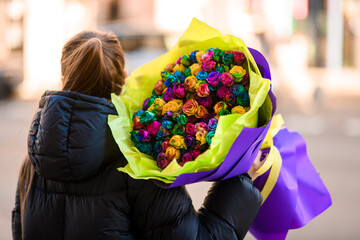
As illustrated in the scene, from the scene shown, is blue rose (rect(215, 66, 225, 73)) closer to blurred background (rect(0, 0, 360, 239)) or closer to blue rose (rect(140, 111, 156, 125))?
blue rose (rect(140, 111, 156, 125))

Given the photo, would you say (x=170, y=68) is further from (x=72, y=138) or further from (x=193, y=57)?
(x=72, y=138)

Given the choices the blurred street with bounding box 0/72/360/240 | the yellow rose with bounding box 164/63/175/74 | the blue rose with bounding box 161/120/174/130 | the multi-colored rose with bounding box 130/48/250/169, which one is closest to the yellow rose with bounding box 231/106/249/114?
the multi-colored rose with bounding box 130/48/250/169

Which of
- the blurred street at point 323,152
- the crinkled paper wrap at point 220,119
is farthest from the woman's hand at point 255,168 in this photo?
the blurred street at point 323,152

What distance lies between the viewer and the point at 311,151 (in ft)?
24.8

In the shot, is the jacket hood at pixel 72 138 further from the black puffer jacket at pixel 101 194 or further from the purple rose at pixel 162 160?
the purple rose at pixel 162 160

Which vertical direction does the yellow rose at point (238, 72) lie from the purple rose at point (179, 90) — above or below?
above

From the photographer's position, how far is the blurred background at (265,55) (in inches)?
232

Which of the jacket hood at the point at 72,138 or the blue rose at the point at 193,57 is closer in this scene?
the jacket hood at the point at 72,138

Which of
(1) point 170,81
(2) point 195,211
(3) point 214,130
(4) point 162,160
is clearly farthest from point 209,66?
(2) point 195,211

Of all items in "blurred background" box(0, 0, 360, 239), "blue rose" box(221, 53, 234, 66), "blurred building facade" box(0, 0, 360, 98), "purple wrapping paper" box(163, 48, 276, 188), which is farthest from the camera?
"blurred building facade" box(0, 0, 360, 98)

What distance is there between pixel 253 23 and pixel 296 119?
1000 centimetres

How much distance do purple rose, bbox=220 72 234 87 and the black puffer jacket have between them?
31 cm

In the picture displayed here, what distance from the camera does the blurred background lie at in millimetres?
5895

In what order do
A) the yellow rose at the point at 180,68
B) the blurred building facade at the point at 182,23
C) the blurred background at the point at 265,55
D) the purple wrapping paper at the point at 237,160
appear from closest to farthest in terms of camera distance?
the purple wrapping paper at the point at 237,160
the yellow rose at the point at 180,68
the blurred background at the point at 265,55
the blurred building facade at the point at 182,23
